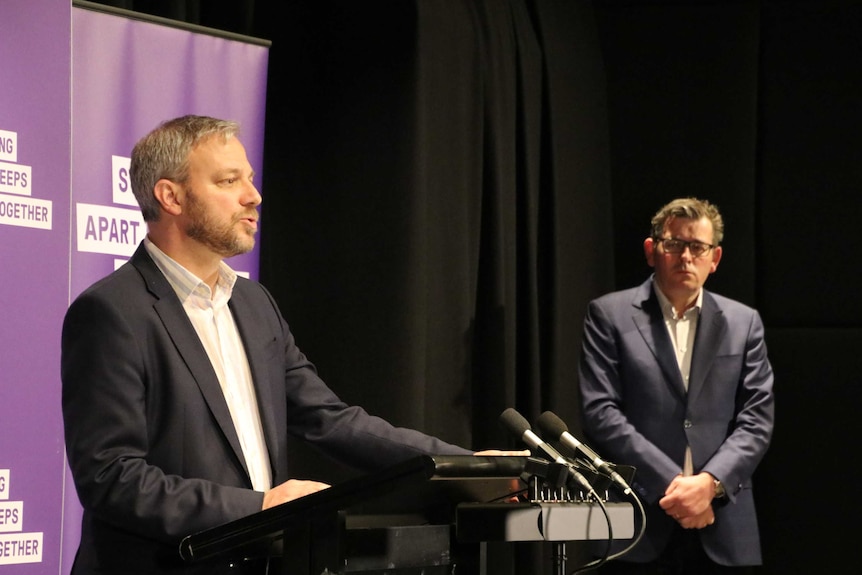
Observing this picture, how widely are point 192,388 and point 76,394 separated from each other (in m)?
0.22

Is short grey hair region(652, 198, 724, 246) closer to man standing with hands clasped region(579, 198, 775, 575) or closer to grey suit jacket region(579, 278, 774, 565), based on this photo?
man standing with hands clasped region(579, 198, 775, 575)

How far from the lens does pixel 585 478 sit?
81.7 inches

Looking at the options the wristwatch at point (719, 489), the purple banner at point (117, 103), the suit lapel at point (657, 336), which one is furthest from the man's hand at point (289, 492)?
the suit lapel at point (657, 336)

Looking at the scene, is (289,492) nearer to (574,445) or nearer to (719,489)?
(574,445)

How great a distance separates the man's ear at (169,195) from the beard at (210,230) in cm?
2

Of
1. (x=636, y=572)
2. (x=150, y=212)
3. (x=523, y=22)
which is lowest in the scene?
(x=636, y=572)

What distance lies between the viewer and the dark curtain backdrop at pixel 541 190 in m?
4.61

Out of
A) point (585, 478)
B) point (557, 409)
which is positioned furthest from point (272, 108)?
point (585, 478)

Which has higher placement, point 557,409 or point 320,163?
point 320,163

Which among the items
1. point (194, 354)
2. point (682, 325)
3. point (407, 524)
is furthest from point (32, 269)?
point (682, 325)

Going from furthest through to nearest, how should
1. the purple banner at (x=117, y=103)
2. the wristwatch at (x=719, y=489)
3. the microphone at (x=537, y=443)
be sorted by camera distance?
the wristwatch at (x=719, y=489), the purple banner at (x=117, y=103), the microphone at (x=537, y=443)

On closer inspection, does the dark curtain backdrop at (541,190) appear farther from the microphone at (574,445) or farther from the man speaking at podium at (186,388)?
the microphone at (574,445)

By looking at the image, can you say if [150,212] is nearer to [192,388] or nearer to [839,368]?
[192,388]

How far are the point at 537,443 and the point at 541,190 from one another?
3.57 meters
